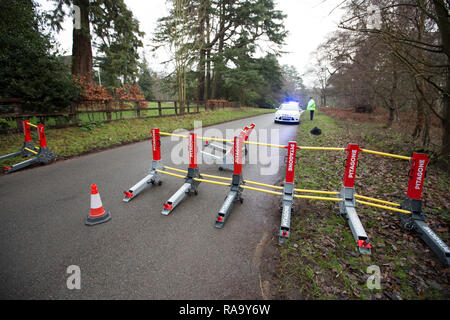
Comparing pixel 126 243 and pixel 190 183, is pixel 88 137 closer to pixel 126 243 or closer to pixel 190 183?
pixel 190 183

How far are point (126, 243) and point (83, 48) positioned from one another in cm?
1487

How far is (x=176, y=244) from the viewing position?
3285 millimetres

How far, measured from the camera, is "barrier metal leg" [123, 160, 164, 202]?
15.2 ft

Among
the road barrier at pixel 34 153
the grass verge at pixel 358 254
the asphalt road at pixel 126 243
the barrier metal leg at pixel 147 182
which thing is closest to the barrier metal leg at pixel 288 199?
the grass verge at pixel 358 254

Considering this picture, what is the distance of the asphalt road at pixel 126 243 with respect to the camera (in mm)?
2510

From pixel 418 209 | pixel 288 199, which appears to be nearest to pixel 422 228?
pixel 418 209

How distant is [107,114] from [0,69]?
4.64 meters

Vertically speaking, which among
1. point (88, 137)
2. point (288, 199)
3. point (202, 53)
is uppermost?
point (202, 53)

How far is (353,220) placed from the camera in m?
3.70

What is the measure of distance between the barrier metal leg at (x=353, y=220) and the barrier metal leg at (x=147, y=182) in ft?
13.1

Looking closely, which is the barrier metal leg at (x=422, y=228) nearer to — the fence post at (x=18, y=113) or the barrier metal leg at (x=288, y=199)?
the barrier metal leg at (x=288, y=199)

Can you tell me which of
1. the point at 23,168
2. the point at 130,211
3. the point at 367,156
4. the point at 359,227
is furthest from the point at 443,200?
the point at 23,168

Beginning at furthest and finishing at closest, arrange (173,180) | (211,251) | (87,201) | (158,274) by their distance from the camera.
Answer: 1. (173,180)
2. (87,201)
3. (211,251)
4. (158,274)
